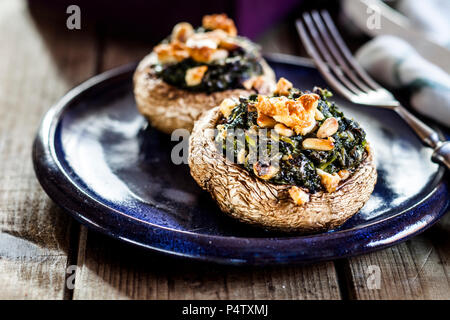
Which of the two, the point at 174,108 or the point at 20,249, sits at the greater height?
the point at 174,108

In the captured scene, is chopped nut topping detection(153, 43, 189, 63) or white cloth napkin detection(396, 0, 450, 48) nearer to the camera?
chopped nut topping detection(153, 43, 189, 63)

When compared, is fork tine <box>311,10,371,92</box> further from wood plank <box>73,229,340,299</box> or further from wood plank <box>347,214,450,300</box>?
wood plank <box>73,229,340,299</box>

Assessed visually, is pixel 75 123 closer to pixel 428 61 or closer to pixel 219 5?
pixel 219 5

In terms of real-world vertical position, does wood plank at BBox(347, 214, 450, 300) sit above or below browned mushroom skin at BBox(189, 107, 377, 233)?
below

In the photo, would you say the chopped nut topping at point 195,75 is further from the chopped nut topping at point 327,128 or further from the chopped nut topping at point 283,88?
the chopped nut topping at point 327,128

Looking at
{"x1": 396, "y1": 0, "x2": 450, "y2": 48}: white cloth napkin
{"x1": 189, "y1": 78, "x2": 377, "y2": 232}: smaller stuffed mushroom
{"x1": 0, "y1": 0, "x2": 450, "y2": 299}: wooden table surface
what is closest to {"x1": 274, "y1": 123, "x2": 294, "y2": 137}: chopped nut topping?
{"x1": 189, "y1": 78, "x2": 377, "y2": 232}: smaller stuffed mushroom

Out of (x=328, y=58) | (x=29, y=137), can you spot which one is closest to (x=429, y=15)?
(x=328, y=58)
